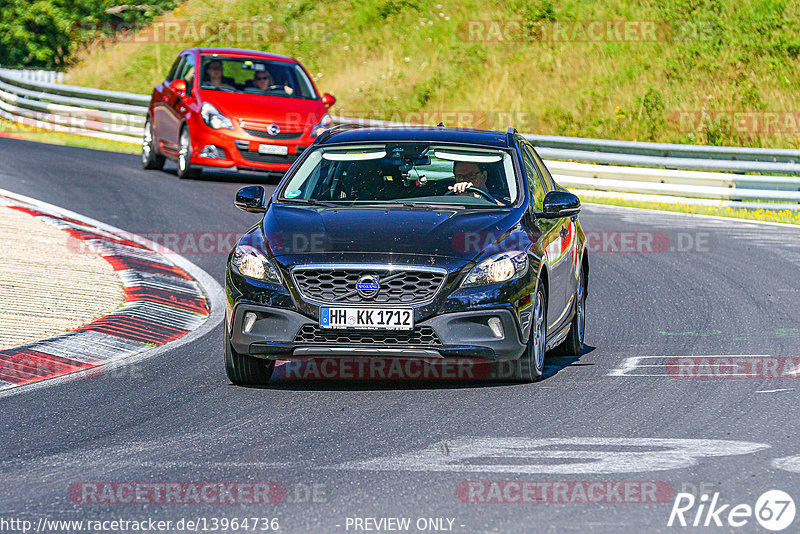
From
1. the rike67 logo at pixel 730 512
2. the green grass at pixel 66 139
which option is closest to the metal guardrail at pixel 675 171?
the green grass at pixel 66 139

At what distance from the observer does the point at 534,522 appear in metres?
5.33

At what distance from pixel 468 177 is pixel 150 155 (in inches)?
533

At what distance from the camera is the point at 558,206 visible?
29.5 feet

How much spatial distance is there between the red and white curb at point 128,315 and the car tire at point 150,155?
596cm

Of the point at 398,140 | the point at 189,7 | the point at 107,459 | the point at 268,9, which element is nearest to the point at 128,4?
the point at 189,7

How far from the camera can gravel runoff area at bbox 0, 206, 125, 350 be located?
400 inches

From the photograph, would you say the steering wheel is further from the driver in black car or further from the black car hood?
the black car hood

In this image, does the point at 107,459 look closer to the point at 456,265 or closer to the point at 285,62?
the point at 456,265

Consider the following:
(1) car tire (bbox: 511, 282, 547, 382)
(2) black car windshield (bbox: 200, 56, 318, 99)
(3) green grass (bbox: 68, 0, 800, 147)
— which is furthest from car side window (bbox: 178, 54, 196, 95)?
(1) car tire (bbox: 511, 282, 547, 382)

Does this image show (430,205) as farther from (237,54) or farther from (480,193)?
(237,54)

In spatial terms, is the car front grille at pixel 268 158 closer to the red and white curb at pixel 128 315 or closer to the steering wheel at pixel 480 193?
the red and white curb at pixel 128 315

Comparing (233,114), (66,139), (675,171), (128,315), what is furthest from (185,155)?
(128,315)

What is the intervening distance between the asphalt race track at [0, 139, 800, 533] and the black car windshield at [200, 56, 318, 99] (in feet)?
34.9

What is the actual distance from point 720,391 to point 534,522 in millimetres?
3224
